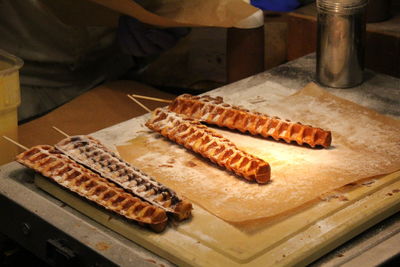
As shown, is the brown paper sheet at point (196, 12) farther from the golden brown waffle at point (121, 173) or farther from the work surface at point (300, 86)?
the golden brown waffle at point (121, 173)

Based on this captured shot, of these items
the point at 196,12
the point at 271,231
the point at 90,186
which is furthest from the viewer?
the point at 196,12

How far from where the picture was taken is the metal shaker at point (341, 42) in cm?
287

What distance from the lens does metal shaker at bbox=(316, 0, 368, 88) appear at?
2.87m

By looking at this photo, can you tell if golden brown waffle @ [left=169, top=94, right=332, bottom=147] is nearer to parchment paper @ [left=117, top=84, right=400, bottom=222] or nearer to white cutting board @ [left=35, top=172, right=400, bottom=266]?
parchment paper @ [left=117, top=84, right=400, bottom=222]

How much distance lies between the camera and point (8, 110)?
287 cm

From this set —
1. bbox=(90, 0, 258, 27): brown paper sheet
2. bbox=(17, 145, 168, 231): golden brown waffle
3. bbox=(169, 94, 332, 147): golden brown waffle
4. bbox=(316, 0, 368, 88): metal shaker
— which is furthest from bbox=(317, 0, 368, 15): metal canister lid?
bbox=(17, 145, 168, 231): golden brown waffle

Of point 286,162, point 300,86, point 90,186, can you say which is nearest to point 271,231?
point 286,162

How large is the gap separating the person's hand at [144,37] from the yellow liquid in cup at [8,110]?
3.02ft

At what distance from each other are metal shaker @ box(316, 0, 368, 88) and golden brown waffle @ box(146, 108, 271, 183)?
2.29 feet

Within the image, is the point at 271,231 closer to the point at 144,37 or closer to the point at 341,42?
the point at 341,42

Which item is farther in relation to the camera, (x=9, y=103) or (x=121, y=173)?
(x=9, y=103)

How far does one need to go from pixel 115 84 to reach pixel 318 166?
6.17ft

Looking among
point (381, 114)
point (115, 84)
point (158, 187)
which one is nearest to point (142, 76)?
point (115, 84)

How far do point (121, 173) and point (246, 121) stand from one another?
53cm
